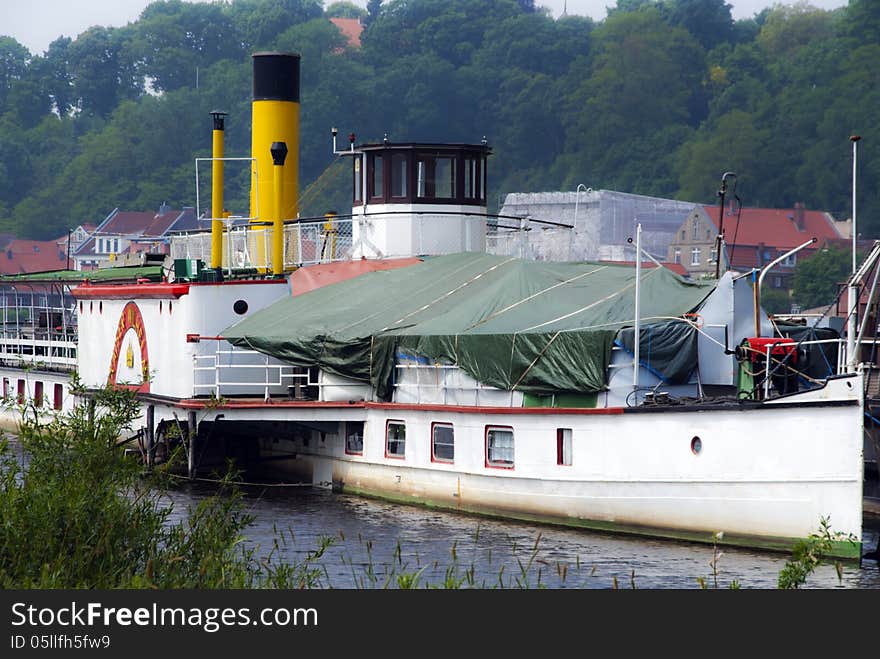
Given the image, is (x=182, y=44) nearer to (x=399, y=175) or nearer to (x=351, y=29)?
(x=351, y=29)

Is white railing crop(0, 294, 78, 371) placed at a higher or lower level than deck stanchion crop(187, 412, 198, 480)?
higher

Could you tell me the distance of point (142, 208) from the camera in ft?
491

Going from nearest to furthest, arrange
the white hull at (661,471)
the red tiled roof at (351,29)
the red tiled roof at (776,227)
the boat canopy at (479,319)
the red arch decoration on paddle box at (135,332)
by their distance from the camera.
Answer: the white hull at (661,471), the boat canopy at (479,319), the red arch decoration on paddle box at (135,332), the red tiled roof at (776,227), the red tiled roof at (351,29)

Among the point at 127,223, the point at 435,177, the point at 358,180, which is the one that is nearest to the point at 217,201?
the point at 358,180

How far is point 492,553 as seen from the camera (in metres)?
27.0

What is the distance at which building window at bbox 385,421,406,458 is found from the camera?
33125 mm

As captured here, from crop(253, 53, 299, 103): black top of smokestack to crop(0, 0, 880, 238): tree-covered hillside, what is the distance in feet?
226

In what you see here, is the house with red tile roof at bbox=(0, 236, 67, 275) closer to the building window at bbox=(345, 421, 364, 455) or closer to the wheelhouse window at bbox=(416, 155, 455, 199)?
the wheelhouse window at bbox=(416, 155, 455, 199)

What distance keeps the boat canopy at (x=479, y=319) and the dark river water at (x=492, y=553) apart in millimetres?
2749

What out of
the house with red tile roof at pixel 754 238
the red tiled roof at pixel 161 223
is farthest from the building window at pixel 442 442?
the red tiled roof at pixel 161 223

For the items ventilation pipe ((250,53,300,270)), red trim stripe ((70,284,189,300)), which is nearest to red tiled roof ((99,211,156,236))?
ventilation pipe ((250,53,300,270))

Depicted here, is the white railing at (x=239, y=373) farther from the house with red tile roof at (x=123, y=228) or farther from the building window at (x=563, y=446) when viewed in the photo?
the house with red tile roof at (x=123, y=228)

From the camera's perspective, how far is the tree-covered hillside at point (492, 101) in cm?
12638

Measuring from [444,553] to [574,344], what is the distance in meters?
4.66
